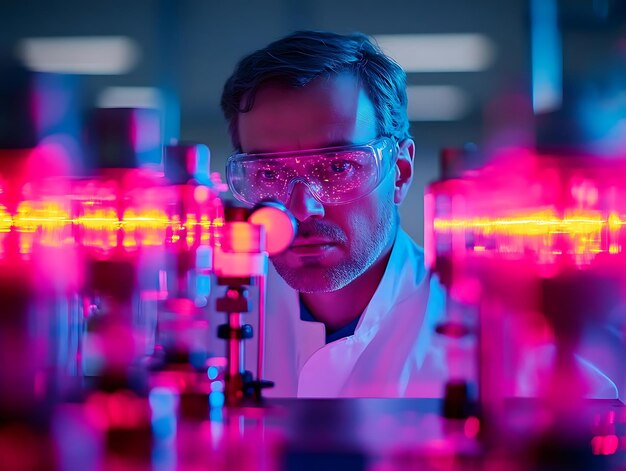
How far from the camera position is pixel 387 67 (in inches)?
81.1

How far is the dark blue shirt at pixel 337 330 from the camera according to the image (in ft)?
7.00

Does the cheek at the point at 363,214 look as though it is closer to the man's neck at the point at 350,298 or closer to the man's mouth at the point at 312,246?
the man's mouth at the point at 312,246

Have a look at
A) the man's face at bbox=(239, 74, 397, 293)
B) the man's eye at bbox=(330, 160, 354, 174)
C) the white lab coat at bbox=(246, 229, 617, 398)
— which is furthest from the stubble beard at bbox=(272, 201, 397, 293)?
A: the man's eye at bbox=(330, 160, 354, 174)

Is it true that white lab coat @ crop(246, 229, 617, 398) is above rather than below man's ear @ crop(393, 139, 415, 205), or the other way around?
below

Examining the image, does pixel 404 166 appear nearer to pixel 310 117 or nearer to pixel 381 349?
pixel 310 117

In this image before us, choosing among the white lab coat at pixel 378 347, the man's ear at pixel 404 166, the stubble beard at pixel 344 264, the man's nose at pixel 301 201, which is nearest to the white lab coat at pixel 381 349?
the white lab coat at pixel 378 347

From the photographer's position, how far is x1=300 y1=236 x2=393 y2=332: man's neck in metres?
2.16

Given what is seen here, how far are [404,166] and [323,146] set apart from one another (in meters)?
0.31

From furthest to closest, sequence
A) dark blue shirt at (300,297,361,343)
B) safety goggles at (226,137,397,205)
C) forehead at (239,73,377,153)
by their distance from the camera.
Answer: dark blue shirt at (300,297,361,343), forehead at (239,73,377,153), safety goggles at (226,137,397,205)

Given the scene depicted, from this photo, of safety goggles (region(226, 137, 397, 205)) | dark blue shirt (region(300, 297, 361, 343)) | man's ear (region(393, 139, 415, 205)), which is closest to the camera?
safety goggles (region(226, 137, 397, 205))

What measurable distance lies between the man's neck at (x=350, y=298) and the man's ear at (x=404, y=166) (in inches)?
9.4

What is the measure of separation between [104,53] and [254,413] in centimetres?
210

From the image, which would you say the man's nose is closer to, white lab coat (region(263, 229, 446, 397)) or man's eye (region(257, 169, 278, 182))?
man's eye (region(257, 169, 278, 182))

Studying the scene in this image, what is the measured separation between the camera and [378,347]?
80.2 inches
